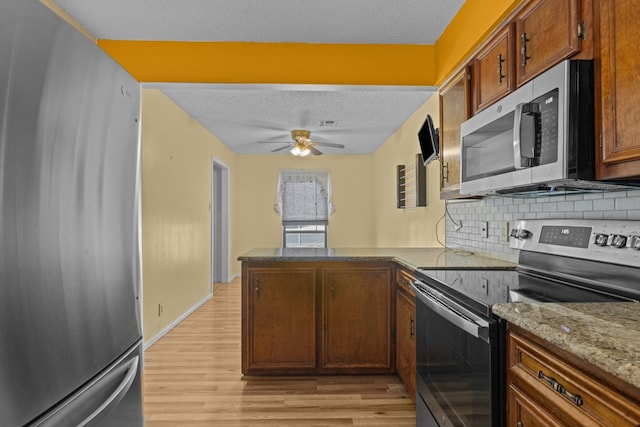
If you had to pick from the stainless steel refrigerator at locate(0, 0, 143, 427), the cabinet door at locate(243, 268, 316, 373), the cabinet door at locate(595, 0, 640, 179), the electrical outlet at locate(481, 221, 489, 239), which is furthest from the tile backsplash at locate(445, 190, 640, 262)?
the stainless steel refrigerator at locate(0, 0, 143, 427)

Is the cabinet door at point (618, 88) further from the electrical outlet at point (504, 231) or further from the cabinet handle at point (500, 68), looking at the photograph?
the electrical outlet at point (504, 231)

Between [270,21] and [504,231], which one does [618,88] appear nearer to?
[504,231]

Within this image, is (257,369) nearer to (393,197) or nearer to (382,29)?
(382,29)

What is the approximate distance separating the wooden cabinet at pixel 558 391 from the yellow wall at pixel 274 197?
624 centimetres

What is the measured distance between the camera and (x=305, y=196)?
7.54m

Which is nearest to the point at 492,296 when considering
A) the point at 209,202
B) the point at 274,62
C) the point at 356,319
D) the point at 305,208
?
the point at 356,319

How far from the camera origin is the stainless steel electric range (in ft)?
4.20

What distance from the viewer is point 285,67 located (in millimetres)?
2975

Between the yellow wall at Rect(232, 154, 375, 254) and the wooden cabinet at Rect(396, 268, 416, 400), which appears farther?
the yellow wall at Rect(232, 154, 375, 254)

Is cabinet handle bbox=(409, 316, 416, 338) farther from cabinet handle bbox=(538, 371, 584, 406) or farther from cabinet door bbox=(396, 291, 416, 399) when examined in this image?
cabinet handle bbox=(538, 371, 584, 406)

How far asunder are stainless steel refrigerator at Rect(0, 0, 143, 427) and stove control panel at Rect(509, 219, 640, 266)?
1594mm

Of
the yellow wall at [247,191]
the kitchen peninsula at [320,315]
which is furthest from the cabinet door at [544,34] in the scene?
the kitchen peninsula at [320,315]

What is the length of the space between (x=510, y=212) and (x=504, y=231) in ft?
0.42

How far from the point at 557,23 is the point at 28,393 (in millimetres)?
1914
